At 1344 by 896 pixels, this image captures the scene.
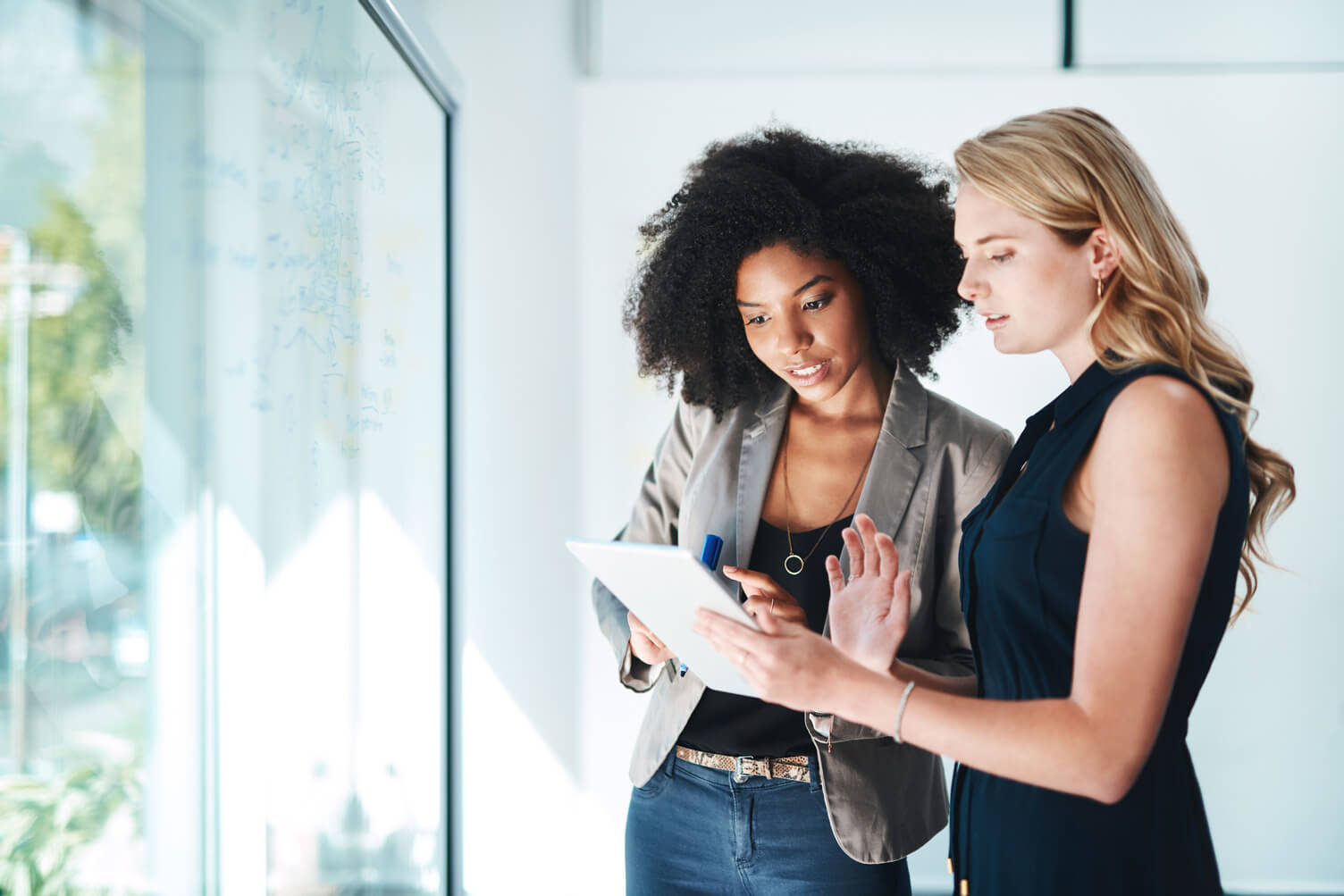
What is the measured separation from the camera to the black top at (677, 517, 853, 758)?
1446 mm

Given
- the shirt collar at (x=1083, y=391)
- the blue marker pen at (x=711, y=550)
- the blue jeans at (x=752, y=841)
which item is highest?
the shirt collar at (x=1083, y=391)

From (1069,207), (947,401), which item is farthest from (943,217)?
(1069,207)

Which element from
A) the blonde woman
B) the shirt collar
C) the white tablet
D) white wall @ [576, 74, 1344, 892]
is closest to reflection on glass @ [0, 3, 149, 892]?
A: the white tablet

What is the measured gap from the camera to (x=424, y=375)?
1962 mm

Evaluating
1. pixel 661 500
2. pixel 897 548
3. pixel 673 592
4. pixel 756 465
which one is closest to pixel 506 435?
pixel 661 500

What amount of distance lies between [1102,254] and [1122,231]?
0.12 ft

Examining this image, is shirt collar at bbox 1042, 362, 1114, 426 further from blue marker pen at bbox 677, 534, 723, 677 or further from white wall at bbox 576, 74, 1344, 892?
white wall at bbox 576, 74, 1344, 892

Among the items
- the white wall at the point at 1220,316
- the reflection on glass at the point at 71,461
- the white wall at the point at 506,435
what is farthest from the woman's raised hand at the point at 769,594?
the white wall at the point at 1220,316

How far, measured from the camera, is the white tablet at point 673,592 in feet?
3.22

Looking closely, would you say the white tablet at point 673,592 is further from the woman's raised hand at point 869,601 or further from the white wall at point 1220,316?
the white wall at point 1220,316

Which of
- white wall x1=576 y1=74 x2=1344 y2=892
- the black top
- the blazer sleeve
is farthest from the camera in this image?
white wall x1=576 y1=74 x2=1344 y2=892

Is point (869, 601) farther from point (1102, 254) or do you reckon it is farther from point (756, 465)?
point (1102, 254)

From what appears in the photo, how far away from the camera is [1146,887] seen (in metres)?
0.98

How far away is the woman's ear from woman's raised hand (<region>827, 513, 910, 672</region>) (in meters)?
0.43
